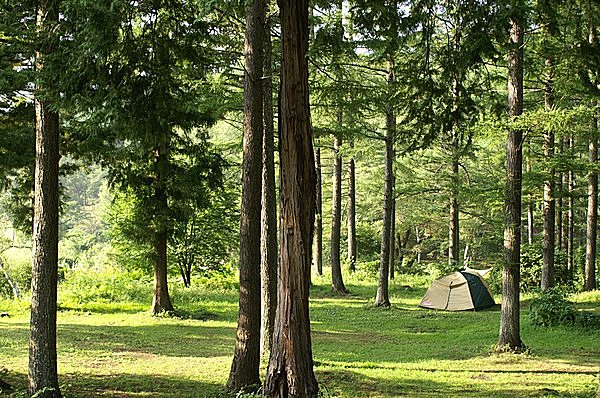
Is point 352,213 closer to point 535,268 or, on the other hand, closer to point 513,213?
point 535,268

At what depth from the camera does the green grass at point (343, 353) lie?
8961 millimetres

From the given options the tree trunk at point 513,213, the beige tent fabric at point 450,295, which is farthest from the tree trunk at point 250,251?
the beige tent fabric at point 450,295

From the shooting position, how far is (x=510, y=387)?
346 inches

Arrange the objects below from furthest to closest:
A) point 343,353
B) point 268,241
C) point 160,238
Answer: point 160,238, point 343,353, point 268,241

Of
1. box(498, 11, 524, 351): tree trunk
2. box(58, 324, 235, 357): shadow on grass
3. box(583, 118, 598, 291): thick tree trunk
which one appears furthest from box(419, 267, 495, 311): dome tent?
box(498, 11, 524, 351): tree trunk

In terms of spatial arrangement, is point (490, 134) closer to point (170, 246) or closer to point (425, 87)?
point (425, 87)

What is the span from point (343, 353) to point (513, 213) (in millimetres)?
4120

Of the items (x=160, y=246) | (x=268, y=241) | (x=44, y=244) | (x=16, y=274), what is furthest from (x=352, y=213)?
(x=44, y=244)

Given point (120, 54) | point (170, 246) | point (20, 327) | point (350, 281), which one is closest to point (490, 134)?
point (120, 54)

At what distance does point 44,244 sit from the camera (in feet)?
26.4

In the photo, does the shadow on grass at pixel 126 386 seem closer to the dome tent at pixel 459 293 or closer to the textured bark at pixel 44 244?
the textured bark at pixel 44 244

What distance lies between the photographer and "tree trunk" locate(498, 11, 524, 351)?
37.1 ft

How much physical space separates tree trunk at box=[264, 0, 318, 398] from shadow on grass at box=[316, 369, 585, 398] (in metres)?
2.36

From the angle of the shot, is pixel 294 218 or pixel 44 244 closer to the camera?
pixel 294 218
